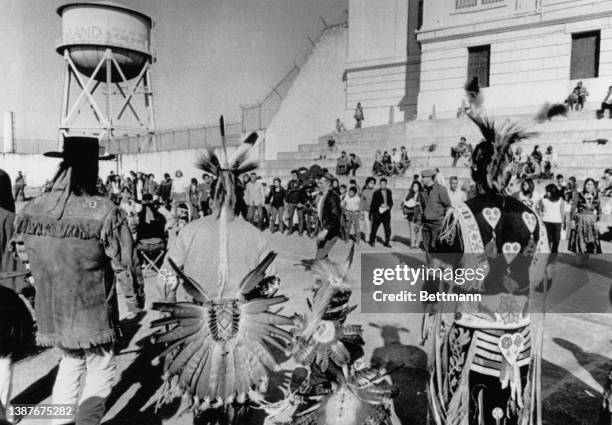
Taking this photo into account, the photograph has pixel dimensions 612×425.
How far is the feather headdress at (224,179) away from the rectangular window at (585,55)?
2187cm

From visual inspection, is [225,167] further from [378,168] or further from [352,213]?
[378,168]

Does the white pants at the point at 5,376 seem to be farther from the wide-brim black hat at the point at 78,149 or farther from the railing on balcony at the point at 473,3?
the railing on balcony at the point at 473,3

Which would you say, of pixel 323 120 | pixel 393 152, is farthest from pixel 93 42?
pixel 393 152

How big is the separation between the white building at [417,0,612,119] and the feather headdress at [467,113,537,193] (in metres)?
19.9

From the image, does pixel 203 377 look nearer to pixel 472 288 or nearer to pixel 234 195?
pixel 234 195

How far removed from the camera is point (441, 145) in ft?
63.2

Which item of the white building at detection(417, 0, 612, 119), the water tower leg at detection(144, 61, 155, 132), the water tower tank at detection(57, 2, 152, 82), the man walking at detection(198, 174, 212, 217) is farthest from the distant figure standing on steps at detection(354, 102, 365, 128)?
the man walking at detection(198, 174, 212, 217)

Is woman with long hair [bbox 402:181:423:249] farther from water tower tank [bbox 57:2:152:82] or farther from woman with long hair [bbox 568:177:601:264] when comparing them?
water tower tank [bbox 57:2:152:82]

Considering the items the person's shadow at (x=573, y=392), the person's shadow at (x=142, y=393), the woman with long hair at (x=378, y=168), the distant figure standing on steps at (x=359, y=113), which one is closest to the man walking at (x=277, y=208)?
the woman with long hair at (x=378, y=168)

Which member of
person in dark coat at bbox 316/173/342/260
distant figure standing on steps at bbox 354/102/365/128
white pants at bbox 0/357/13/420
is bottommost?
white pants at bbox 0/357/13/420

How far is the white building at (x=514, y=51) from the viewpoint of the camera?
19766 millimetres

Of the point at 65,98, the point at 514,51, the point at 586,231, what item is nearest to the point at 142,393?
the point at 586,231

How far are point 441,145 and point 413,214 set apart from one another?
9.14 m

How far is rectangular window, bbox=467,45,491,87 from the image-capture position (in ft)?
73.5
